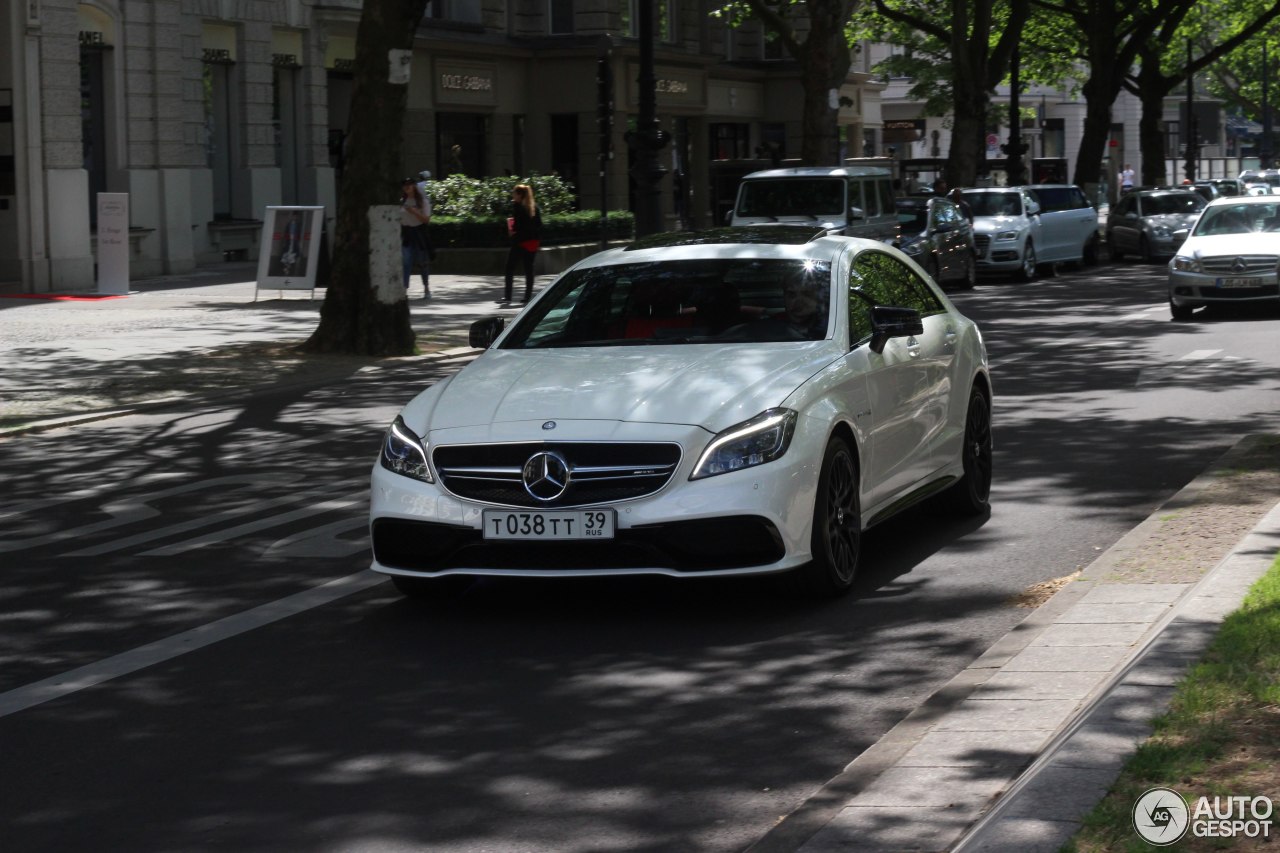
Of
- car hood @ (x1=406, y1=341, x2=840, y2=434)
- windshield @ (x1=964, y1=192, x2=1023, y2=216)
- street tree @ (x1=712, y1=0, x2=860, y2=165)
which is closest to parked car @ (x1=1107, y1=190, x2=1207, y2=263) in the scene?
windshield @ (x1=964, y1=192, x2=1023, y2=216)

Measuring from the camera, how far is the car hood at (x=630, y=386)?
7.57 metres

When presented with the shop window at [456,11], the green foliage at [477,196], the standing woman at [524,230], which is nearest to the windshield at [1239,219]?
the standing woman at [524,230]

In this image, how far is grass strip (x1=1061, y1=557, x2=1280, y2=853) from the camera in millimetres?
4402

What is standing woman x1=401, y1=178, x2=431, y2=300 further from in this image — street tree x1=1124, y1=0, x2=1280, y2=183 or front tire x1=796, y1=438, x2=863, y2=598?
street tree x1=1124, y1=0, x2=1280, y2=183

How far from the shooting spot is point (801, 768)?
18.6 feet

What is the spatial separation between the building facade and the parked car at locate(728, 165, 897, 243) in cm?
290

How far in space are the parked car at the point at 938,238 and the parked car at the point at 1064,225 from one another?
387cm

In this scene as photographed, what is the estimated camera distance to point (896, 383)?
28.9ft

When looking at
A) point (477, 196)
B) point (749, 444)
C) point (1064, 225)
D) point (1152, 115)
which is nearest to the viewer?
point (749, 444)

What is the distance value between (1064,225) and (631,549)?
3109 centimetres

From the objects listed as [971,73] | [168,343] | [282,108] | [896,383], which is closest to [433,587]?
[896,383]

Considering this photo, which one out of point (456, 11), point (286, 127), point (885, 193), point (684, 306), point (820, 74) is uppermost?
point (456, 11)

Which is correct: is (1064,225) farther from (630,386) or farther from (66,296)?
(630,386)

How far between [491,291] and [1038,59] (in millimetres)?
36937
